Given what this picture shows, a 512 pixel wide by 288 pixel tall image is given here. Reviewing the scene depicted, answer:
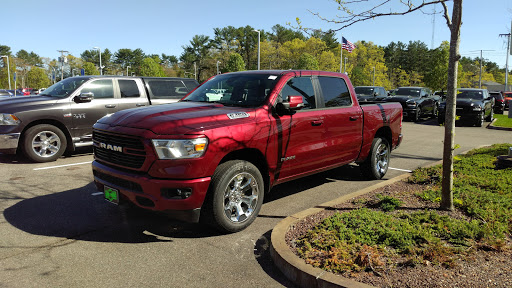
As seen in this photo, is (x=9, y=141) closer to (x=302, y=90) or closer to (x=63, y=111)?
(x=63, y=111)

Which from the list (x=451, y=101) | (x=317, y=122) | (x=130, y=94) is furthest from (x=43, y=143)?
(x=451, y=101)

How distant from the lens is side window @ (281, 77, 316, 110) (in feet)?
16.3

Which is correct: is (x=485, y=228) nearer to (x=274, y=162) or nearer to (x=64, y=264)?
(x=274, y=162)

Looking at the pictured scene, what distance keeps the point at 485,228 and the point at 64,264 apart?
417 centimetres

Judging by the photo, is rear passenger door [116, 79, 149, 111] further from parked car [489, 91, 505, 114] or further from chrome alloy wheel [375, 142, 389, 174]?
parked car [489, 91, 505, 114]

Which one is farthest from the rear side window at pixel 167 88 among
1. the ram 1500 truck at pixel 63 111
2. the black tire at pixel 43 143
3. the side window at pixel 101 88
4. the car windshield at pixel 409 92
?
the car windshield at pixel 409 92

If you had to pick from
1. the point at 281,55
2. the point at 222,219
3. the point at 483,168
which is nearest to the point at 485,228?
the point at 222,219

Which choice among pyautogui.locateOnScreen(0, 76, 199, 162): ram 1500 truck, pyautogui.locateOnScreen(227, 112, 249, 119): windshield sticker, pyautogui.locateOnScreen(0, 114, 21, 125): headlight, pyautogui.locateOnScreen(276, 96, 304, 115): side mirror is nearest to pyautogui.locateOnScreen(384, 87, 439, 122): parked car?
pyautogui.locateOnScreen(0, 76, 199, 162): ram 1500 truck

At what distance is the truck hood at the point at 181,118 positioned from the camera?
12.6 feet

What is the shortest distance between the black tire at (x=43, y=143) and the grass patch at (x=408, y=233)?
6.56 meters

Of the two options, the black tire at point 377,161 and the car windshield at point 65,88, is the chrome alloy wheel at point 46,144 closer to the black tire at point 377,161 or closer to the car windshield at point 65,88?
the car windshield at point 65,88

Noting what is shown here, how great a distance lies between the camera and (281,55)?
68.6 meters

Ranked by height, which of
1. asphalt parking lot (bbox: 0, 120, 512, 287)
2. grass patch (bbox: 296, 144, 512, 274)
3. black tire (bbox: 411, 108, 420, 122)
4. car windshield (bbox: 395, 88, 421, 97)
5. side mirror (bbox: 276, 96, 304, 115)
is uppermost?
car windshield (bbox: 395, 88, 421, 97)

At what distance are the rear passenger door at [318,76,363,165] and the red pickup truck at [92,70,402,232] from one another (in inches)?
0.6
